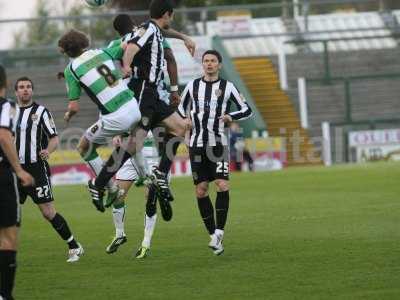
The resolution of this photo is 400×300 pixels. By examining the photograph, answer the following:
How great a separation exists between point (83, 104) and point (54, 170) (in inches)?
237

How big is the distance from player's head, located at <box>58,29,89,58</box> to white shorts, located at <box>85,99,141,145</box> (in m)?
0.78

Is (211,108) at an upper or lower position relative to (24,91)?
lower

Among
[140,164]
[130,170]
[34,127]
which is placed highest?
[34,127]

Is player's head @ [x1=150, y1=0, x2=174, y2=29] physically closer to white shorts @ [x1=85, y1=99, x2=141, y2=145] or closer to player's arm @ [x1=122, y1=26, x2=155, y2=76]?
player's arm @ [x1=122, y1=26, x2=155, y2=76]

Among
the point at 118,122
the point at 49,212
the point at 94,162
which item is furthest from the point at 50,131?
the point at 118,122

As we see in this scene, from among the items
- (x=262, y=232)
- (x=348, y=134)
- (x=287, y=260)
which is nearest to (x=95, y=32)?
(x=348, y=134)

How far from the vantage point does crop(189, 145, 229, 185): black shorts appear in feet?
41.0

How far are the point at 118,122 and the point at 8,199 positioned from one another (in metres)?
2.92

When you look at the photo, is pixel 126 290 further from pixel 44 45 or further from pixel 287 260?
pixel 44 45

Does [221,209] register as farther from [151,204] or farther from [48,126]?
[48,126]

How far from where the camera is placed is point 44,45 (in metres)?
38.2

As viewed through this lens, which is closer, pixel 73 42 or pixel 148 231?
pixel 73 42

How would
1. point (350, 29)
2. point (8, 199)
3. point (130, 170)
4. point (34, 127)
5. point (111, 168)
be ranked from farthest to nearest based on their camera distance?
point (350, 29), point (130, 170), point (34, 127), point (111, 168), point (8, 199)

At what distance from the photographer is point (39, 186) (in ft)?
40.6
